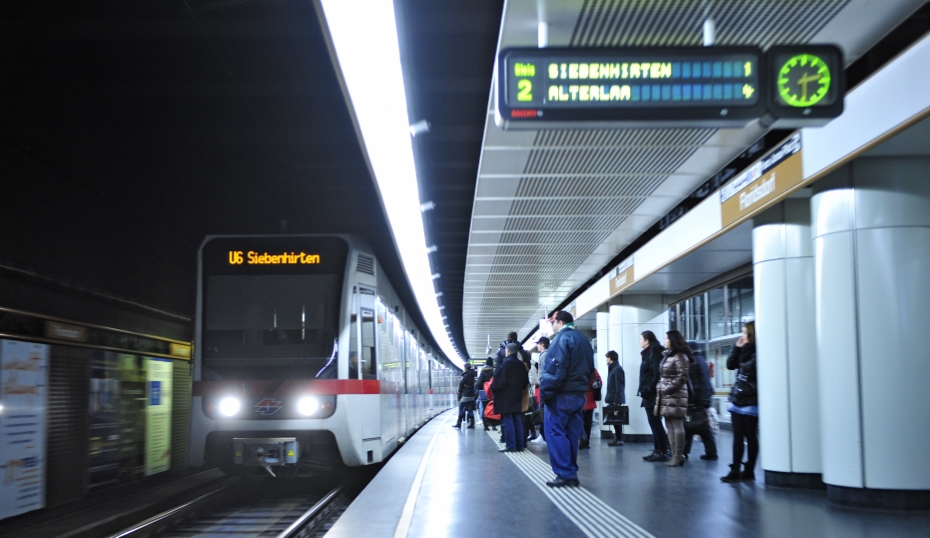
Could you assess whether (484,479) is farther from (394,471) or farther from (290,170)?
(290,170)

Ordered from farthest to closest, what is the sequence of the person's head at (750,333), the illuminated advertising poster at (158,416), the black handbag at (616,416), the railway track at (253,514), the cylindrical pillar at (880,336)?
the black handbag at (616,416) < the illuminated advertising poster at (158,416) < the person's head at (750,333) < the railway track at (253,514) < the cylindrical pillar at (880,336)

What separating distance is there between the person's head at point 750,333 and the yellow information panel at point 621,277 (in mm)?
5431

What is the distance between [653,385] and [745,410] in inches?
103

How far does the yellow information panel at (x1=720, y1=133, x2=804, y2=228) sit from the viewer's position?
722 cm

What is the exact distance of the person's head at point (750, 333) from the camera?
867 cm

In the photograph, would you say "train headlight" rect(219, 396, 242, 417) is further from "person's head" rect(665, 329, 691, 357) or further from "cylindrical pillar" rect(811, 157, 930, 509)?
"cylindrical pillar" rect(811, 157, 930, 509)

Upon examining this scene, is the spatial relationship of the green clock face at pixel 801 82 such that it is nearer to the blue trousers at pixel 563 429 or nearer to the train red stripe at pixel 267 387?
the blue trousers at pixel 563 429

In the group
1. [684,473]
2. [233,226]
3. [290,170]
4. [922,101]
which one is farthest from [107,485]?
[922,101]

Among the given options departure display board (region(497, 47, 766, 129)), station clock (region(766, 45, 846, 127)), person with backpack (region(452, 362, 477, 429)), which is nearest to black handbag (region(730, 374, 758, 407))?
station clock (region(766, 45, 846, 127))

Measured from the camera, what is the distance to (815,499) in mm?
7184

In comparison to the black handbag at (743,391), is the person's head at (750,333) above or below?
above

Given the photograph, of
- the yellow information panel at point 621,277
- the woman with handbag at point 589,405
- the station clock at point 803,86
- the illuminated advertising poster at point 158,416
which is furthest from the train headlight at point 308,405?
the yellow information panel at point 621,277

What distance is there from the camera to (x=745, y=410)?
8.38m

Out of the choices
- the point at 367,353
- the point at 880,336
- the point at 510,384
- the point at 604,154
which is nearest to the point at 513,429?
the point at 510,384
